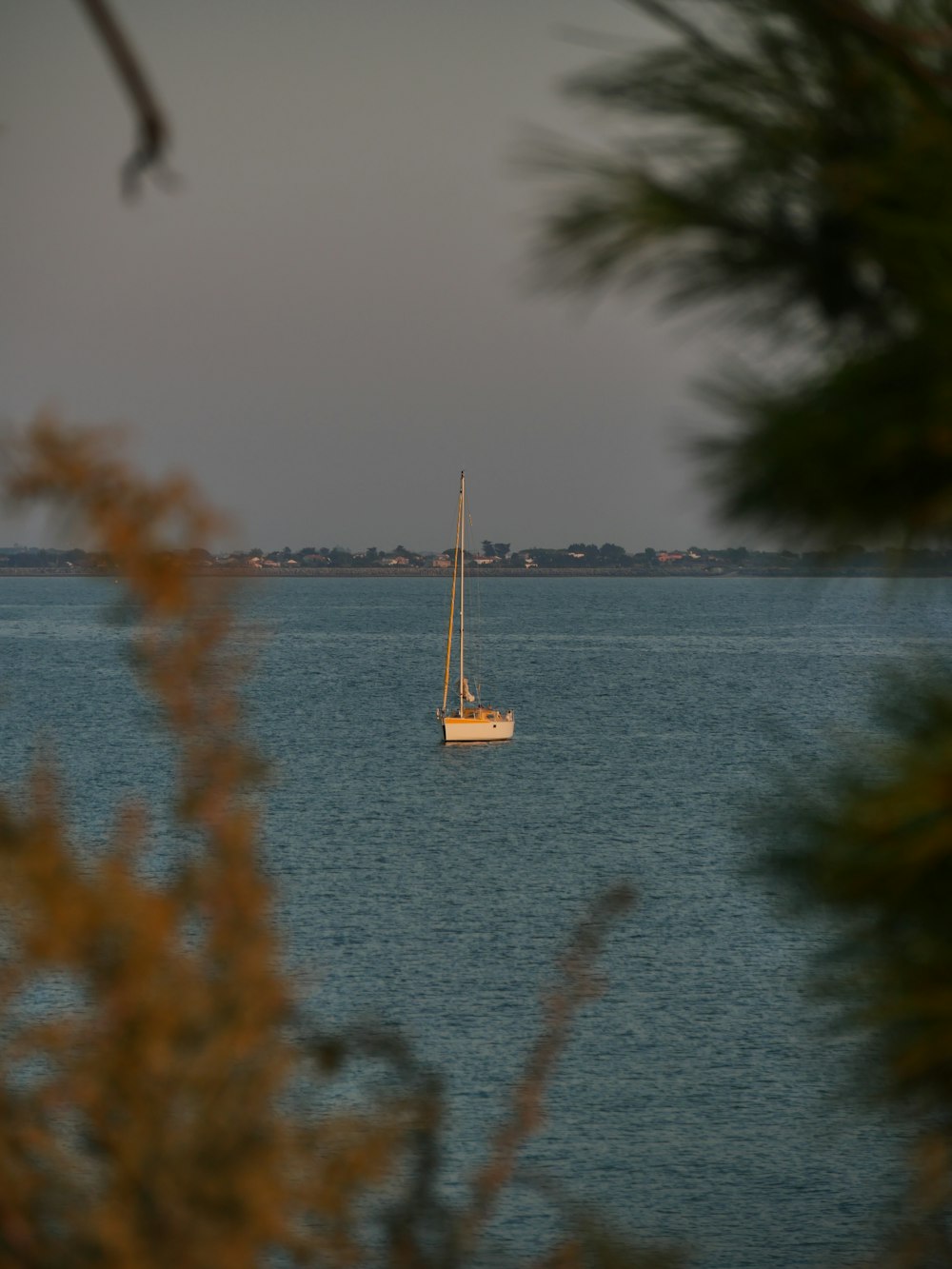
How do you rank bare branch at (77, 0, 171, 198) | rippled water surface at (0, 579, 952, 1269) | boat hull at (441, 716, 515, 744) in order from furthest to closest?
boat hull at (441, 716, 515, 744) → rippled water surface at (0, 579, 952, 1269) → bare branch at (77, 0, 171, 198)

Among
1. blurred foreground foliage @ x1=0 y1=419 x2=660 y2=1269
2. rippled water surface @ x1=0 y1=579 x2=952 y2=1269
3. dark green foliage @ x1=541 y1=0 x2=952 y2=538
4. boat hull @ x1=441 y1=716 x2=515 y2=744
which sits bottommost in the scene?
rippled water surface @ x1=0 y1=579 x2=952 y2=1269

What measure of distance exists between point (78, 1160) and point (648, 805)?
148 feet

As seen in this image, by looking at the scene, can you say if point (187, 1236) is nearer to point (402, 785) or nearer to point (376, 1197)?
point (376, 1197)

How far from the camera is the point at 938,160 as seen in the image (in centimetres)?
156

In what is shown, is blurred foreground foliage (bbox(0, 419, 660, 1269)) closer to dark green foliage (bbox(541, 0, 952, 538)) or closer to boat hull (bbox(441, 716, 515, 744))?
dark green foliage (bbox(541, 0, 952, 538))

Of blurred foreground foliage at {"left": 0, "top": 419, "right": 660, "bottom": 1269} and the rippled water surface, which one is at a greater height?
blurred foreground foliage at {"left": 0, "top": 419, "right": 660, "bottom": 1269}

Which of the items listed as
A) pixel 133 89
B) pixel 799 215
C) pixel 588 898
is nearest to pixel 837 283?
pixel 799 215

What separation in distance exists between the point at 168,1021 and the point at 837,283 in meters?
0.98

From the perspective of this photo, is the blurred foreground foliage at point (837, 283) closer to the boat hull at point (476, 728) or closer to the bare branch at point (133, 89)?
the bare branch at point (133, 89)

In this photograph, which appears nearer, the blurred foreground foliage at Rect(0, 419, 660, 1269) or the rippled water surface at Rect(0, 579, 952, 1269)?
the blurred foreground foliage at Rect(0, 419, 660, 1269)

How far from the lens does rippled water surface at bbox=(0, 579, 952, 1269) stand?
60.2 feet

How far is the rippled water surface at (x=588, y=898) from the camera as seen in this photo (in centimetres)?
1834

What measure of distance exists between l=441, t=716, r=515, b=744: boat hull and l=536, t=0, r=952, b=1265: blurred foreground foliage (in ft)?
187

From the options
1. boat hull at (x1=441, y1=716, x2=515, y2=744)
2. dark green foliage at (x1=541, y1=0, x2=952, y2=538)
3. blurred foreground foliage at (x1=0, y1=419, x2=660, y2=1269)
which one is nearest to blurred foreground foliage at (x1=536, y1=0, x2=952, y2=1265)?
dark green foliage at (x1=541, y1=0, x2=952, y2=538)
